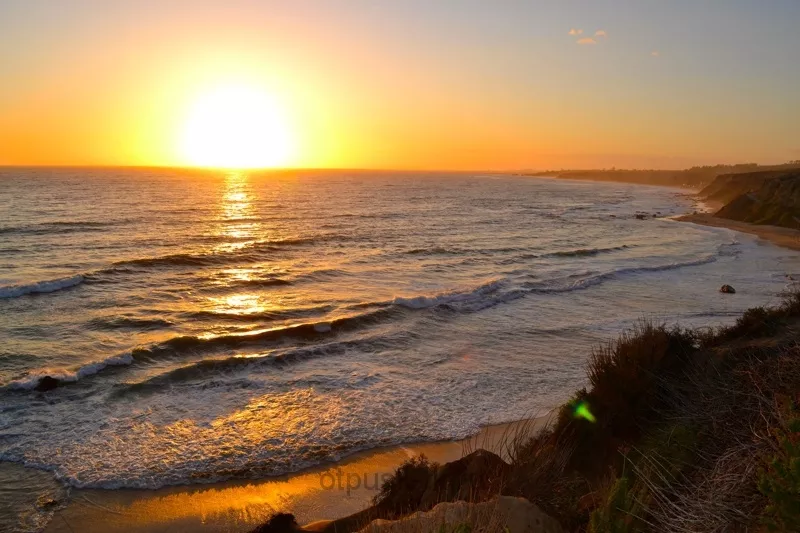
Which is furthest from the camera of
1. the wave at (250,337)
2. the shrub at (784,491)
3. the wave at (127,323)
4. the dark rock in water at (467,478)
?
the wave at (127,323)

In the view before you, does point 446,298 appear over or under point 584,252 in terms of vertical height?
under

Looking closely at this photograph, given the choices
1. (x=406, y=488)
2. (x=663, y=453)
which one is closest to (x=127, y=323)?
(x=406, y=488)

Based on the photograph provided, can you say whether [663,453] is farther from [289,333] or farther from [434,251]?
[434,251]

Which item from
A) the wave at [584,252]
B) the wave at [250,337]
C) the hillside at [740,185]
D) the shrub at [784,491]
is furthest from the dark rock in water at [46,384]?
the hillside at [740,185]

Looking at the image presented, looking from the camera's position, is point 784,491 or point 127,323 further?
point 127,323

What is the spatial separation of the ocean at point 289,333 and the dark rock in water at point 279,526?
2535mm

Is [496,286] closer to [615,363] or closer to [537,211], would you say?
[615,363]

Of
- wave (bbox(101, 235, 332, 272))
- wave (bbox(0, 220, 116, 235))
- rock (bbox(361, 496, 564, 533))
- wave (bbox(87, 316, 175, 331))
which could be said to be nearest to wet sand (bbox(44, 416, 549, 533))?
rock (bbox(361, 496, 564, 533))

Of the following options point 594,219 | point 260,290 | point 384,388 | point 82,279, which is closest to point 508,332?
point 384,388

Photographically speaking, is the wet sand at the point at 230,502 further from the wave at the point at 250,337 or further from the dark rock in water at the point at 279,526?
the wave at the point at 250,337

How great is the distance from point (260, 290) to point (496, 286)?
10631mm

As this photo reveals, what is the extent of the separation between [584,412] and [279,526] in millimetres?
4929

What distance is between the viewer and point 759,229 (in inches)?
1857

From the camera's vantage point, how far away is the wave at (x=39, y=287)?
2135 centimetres
